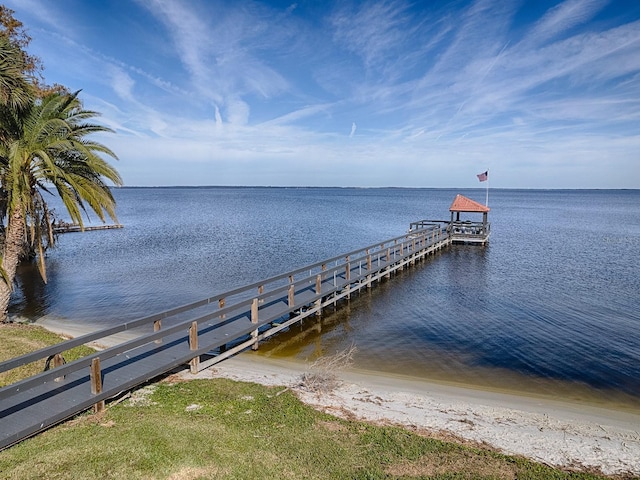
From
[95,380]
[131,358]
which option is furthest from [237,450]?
[131,358]

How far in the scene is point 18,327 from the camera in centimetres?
1223

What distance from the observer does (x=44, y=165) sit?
11844mm

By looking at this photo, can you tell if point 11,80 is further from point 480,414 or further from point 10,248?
point 480,414

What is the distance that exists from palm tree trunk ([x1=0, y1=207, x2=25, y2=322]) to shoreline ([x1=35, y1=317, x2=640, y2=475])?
23.2 ft

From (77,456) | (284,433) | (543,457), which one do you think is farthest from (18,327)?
(543,457)

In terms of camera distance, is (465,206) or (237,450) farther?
(465,206)

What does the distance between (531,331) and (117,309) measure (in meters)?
15.9

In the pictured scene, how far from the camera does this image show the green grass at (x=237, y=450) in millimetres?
5410

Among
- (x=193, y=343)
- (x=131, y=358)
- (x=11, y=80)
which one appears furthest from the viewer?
(x=11, y=80)

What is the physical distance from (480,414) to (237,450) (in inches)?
198

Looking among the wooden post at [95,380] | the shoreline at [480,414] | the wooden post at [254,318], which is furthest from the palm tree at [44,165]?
the shoreline at [480,414]

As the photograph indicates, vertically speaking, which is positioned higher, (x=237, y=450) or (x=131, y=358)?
(x=131, y=358)

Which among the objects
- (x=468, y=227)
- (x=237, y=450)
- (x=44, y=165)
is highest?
(x=44, y=165)

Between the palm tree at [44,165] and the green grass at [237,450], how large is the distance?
22.4ft
